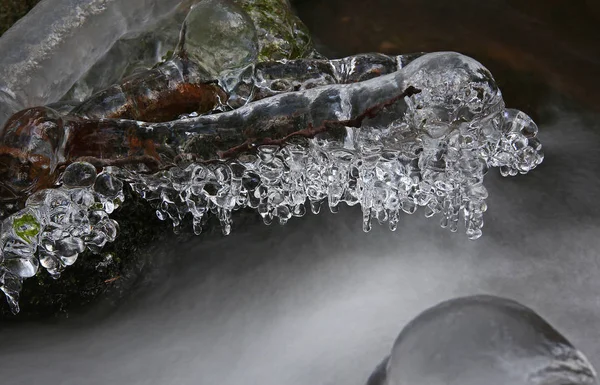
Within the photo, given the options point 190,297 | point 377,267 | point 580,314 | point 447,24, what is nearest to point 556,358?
point 580,314

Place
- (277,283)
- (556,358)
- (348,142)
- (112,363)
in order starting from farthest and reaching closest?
(277,283), (112,363), (348,142), (556,358)

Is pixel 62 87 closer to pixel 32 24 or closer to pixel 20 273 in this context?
pixel 32 24

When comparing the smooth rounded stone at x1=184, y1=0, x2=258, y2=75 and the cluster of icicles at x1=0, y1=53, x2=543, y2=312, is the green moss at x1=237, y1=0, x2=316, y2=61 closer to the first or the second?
the smooth rounded stone at x1=184, y1=0, x2=258, y2=75

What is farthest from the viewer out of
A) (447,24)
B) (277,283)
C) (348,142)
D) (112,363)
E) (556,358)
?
(447,24)

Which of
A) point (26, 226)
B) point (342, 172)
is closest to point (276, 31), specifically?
point (342, 172)

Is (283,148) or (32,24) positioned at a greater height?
(32,24)

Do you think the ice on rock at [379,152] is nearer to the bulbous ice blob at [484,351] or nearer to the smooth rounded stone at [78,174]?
the smooth rounded stone at [78,174]
